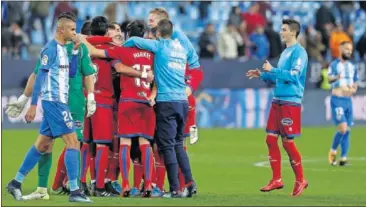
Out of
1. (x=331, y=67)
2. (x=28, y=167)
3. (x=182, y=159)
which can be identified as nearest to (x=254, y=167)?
(x=331, y=67)

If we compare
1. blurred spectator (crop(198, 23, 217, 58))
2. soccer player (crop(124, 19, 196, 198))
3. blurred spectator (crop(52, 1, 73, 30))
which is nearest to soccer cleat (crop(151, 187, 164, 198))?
soccer player (crop(124, 19, 196, 198))

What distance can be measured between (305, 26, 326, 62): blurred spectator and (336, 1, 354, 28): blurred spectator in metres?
2.19

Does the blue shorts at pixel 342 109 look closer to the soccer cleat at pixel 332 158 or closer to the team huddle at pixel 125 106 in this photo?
the soccer cleat at pixel 332 158

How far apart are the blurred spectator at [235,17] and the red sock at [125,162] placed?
19.5 metres

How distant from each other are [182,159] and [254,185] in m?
2.86

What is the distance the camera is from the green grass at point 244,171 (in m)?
13.1

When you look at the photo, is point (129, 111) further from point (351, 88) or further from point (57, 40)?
point (351, 88)

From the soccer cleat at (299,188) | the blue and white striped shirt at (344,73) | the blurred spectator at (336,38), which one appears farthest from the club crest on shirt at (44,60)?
the blurred spectator at (336,38)

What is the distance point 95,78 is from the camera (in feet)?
46.2

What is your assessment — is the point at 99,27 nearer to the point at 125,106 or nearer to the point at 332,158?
the point at 125,106

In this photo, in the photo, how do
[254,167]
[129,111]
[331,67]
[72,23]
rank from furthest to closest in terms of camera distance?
1. [331,67]
2. [254,167]
3. [129,111]
4. [72,23]

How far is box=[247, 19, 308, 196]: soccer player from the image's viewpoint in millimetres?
14562

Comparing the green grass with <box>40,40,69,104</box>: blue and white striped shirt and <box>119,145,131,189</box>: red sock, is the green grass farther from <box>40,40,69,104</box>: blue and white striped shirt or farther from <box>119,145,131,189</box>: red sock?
<box>40,40,69,104</box>: blue and white striped shirt

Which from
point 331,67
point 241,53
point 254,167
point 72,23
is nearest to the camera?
point 72,23
